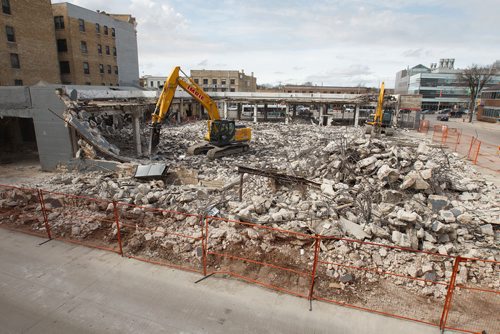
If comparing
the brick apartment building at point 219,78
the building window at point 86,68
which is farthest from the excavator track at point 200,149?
the brick apartment building at point 219,78

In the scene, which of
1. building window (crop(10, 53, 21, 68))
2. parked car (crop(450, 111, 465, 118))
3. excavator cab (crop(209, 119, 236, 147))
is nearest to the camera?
excavator cab (crop(209, 119, 236, 147))

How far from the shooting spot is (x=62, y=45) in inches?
1492

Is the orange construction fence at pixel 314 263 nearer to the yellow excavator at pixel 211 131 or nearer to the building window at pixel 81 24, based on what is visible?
the yellow excavator at pixel 211 131

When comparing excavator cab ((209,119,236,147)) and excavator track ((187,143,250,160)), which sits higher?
excavator cab ((209,119,236,147))

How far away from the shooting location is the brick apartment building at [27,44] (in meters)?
28.8

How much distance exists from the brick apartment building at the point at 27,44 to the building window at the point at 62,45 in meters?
3.44

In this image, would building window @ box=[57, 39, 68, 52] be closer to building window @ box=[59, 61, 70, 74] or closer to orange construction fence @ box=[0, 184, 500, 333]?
building window @ box=[59, 61, 70, 74]

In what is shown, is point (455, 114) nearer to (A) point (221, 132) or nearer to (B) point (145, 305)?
(A) point (221, 132)

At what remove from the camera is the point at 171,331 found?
557 centimetres

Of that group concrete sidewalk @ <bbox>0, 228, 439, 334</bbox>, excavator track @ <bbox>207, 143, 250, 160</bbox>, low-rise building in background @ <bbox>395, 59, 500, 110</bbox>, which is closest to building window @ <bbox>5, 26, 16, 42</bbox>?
excavator track @ <bbox>207, 143, 250, 160</bbox>

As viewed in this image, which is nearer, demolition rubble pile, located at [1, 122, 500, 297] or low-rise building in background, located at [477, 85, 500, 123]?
demolition rubble pile, located at [1, 122, 500, 297]

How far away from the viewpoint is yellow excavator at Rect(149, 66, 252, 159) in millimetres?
17006

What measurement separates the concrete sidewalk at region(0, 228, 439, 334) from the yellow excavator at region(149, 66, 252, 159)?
36.2 feet

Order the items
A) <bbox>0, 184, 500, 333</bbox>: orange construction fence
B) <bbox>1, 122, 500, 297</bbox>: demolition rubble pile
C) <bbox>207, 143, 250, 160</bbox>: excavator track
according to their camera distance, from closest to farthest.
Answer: <bbox>0, 184, 500, 333</bbox>: orange construction fence
<bbox>1, 122, 500, 297</bbox>: demolition rubble pile
<bbox>207, 143, 250, 160</bbox>: excavator track
